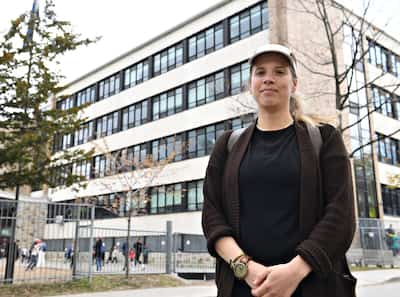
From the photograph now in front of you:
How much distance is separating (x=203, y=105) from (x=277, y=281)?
32570 millimetres

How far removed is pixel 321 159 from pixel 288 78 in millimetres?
470

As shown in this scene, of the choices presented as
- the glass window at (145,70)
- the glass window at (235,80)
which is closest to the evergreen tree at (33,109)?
the glass window at (235,80)

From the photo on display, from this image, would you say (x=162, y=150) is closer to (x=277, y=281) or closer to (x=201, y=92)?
(x=201, y=92)

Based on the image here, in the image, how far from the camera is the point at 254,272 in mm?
1984

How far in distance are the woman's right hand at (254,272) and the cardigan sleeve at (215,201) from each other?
0.20 m

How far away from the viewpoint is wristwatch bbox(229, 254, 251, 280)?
202 centimetres

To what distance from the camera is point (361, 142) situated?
110 ft

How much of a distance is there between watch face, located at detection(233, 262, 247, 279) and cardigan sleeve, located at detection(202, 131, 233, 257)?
0.18 m

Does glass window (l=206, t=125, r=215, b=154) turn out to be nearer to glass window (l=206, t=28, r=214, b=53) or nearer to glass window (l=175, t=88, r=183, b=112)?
glass window (l=175, t=88, r=183, b=112)

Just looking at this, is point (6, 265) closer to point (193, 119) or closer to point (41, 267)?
point (41, 267)

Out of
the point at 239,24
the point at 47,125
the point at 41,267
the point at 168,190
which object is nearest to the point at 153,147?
the point at 168,190

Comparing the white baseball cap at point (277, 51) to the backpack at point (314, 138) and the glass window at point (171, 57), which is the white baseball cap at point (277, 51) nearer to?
the backpack at point (314, 138)

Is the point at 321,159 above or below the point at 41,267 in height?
above

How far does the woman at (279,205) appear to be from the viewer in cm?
195
